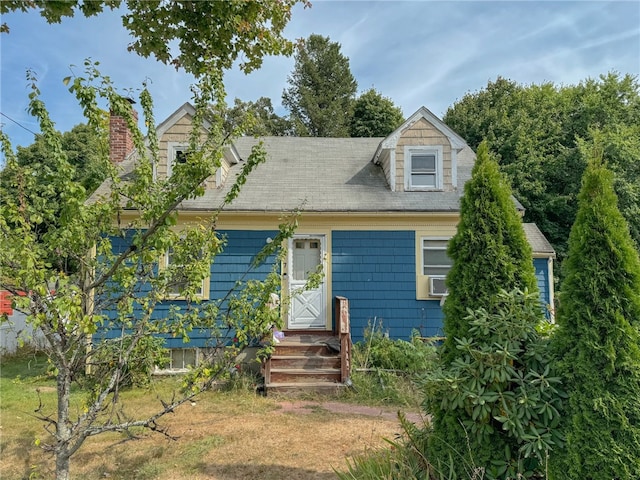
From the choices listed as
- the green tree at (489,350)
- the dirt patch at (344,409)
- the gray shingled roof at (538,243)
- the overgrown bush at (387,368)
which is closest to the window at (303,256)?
the overgrown bush at (387,368)

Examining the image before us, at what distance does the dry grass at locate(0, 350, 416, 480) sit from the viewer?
3.96 m

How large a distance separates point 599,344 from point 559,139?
19.4m

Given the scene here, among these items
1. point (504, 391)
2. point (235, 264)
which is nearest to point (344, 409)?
point (504, 391)

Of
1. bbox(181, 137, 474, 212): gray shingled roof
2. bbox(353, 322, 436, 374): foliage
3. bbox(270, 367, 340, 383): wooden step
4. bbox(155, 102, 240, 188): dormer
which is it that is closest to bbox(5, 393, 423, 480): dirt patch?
bbox(270, 367, 340, 383): wooden step

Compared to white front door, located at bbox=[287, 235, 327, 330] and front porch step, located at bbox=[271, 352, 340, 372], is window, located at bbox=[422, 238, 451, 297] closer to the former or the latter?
white front door, located at bbox=[287, 235, 327, 330]

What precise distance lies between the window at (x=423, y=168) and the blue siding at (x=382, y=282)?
1.38m

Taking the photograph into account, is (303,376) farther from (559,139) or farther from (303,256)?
(559,139)

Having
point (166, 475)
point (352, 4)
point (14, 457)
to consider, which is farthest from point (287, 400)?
point (352, 4)

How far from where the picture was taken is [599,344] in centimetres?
256

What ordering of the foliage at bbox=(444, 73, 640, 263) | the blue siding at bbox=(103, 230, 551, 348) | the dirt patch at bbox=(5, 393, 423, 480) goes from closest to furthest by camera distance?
the dirt patch at bbox=(5, 393, 423, 480) < the blue siding at bbox=(103, 230, 551, 348) < the foliage at bbox=(444, 73, 640, 263)

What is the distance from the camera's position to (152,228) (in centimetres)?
288

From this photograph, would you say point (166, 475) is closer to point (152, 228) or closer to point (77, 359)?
point (77, 359)

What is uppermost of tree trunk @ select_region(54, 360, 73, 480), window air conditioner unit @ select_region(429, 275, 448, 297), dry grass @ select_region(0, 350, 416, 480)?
window air conditioner unit @ select_region(429, 275, 448, 297)

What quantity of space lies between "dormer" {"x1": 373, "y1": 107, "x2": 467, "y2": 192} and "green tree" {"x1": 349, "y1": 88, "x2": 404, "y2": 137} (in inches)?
571
